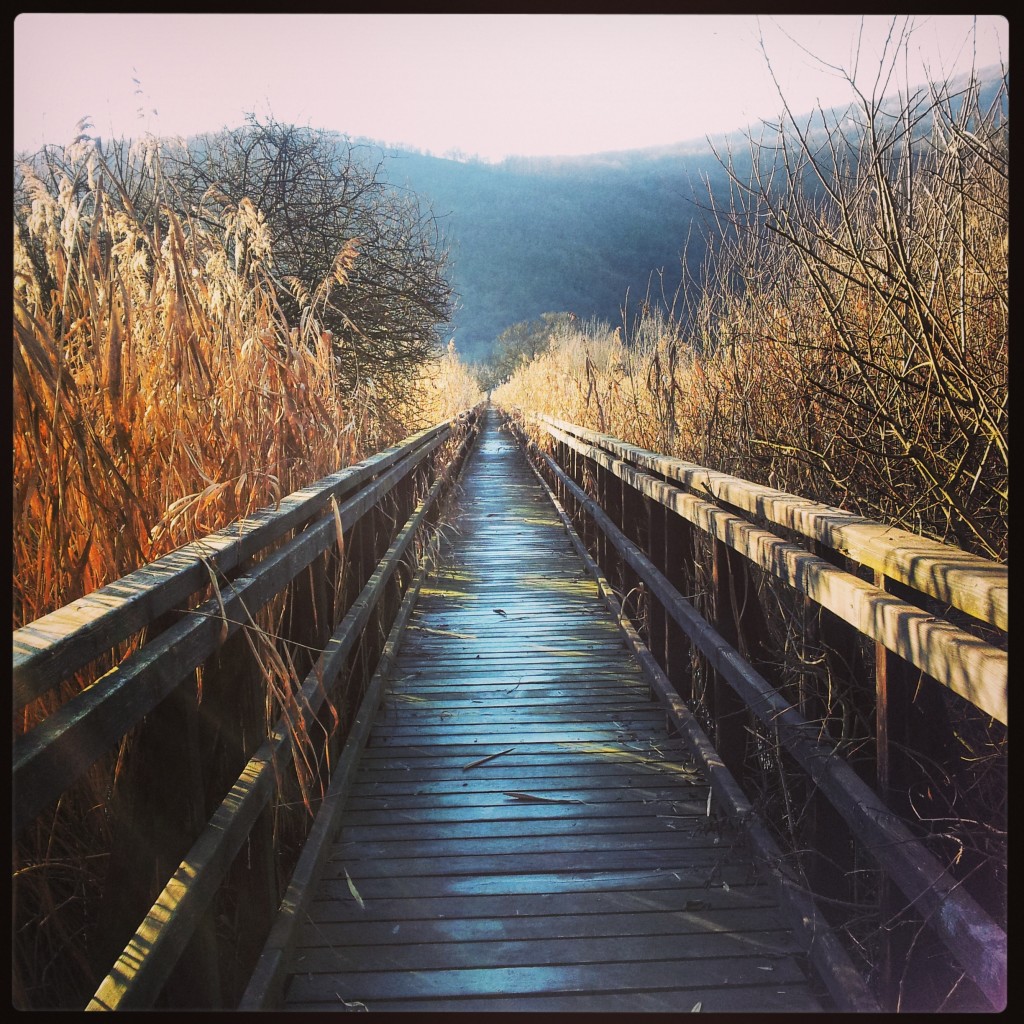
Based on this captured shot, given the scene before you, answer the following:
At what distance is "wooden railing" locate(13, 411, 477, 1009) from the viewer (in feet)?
3.62

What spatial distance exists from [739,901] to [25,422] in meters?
1.94

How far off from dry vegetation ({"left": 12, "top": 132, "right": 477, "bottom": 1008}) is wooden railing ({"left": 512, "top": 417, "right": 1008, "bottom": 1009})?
3.56 ft

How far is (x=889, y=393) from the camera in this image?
252 centimetres

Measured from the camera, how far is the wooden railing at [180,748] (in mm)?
1103

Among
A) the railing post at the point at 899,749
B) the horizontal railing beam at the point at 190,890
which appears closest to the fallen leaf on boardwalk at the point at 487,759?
the horizontal railing beam at the point at 190,890

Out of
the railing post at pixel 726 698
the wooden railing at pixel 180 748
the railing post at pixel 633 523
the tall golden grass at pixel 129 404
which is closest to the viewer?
the wooden railing at pixel 180 748

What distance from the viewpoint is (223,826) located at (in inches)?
63.4

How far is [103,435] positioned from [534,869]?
5.09 ft

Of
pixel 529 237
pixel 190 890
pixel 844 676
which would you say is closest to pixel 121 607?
pixel 190 890

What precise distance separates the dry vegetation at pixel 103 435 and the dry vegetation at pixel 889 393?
138cm

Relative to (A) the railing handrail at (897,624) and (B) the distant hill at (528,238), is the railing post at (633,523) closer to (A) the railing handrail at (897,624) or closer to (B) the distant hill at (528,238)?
(A) the railing handrail at (897,624)

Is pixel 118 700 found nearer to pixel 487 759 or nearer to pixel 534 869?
pixel 534 869

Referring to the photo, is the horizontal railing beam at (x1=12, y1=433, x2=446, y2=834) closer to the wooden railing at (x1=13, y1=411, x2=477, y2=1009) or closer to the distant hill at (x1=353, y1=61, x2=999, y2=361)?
the wooden railing at (x1=13, y1=411, x2=477, y2=1009)

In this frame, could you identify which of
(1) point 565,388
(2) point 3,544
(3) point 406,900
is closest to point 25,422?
(2) point 3,544
